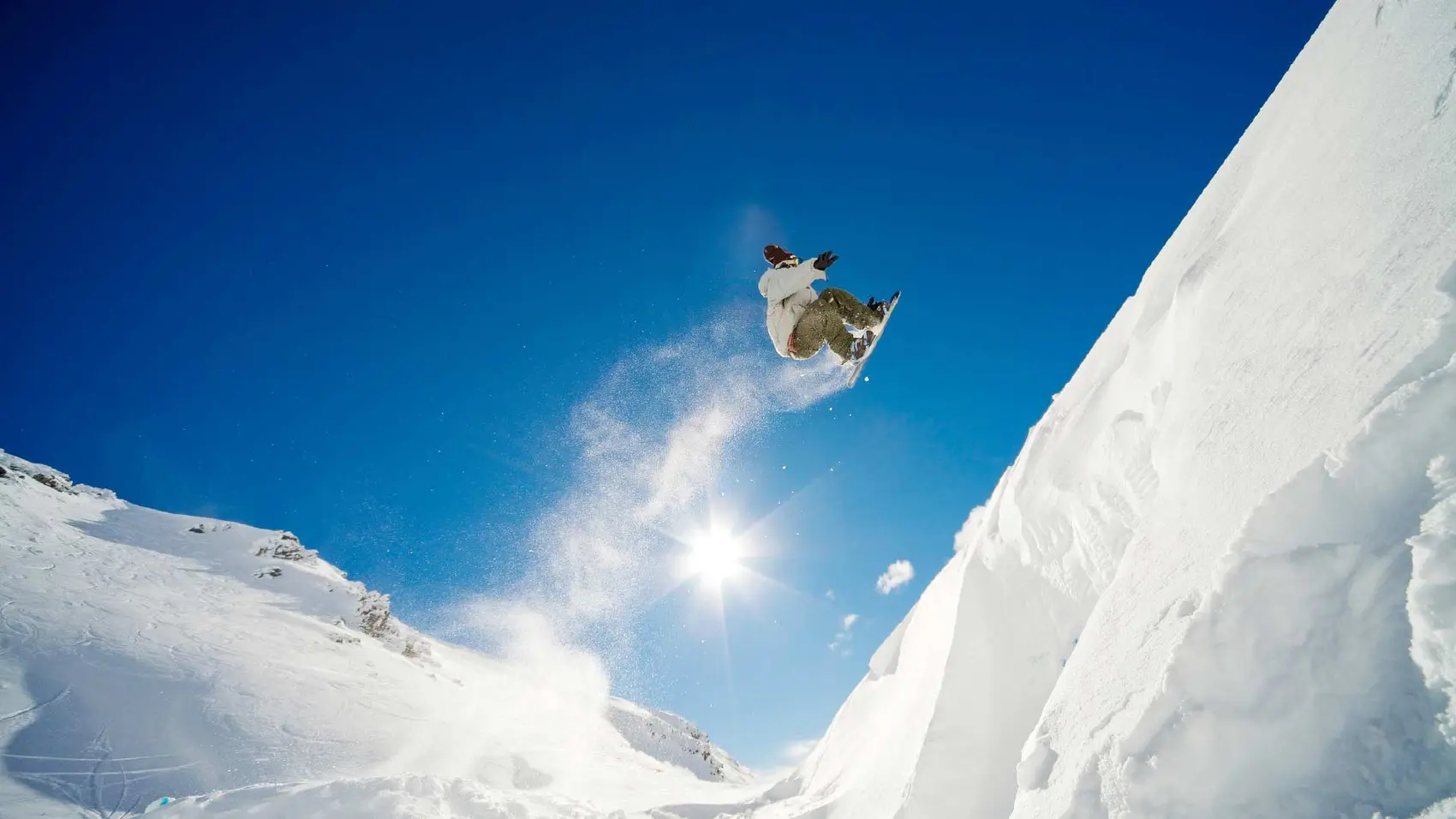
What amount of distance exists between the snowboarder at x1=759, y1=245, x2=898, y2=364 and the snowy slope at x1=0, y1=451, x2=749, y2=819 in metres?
7.27

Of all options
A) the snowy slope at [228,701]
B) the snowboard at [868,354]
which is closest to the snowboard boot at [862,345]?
the snowboard at [868,354]

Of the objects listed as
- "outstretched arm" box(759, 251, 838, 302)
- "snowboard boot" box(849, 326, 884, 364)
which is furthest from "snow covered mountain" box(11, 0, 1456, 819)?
"outstretched arm" box(759, 251, 838, 302)

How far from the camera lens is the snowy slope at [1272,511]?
1.95 m

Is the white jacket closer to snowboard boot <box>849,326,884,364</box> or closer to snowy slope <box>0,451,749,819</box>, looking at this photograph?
snowboard boot <box>849,326,884,364</box>

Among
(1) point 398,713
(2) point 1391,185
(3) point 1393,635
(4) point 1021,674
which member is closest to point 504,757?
(1) point 398,713

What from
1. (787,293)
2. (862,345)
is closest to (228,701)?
(787,293)

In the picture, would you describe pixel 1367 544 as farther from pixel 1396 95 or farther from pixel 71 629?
pixel 71 629

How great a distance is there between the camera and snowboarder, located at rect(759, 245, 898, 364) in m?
8.51

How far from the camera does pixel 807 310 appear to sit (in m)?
8.73

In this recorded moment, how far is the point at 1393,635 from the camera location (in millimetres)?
1907

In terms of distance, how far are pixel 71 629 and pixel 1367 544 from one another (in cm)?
1936

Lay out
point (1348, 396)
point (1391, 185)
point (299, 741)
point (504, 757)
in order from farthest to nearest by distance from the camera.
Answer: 1. point (504, 757)
2. point (299, 741)
3. point (1391, 185)
4. point (1348, 396)

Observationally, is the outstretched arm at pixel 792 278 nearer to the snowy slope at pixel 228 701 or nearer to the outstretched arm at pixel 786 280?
the outstretched arm at pixel 786 280

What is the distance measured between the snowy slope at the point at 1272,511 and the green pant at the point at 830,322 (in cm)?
400
